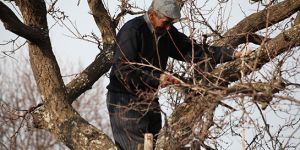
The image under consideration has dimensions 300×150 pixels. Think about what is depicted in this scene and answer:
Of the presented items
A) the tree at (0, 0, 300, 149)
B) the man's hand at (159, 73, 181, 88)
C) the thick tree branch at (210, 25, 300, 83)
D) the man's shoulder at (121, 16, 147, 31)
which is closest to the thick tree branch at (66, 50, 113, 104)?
the tree at (0, 0, 300, 149)

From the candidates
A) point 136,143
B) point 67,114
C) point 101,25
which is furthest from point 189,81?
point 101,25

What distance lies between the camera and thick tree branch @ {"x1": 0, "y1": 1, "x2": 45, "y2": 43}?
480 centimetres

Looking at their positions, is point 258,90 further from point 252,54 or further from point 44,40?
point 44,40

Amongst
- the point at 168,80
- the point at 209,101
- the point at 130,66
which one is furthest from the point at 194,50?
the point at 209,101

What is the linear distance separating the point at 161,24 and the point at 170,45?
374 millimetres

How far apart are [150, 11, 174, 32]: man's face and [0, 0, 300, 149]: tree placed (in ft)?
0.70

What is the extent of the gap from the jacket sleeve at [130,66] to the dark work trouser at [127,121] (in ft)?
0.75

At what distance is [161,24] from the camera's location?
4691mm

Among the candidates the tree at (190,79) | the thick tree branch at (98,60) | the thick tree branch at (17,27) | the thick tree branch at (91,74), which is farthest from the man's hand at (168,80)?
the thick tree branch at (91,74)

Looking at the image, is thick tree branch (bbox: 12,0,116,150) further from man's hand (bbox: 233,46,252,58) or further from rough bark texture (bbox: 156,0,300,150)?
man's hand (bbox: 233,46,252,58)

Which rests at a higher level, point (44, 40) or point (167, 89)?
point (44, 40)

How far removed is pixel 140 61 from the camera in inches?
181

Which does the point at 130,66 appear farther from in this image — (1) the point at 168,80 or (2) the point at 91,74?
(2) the point at 91,74

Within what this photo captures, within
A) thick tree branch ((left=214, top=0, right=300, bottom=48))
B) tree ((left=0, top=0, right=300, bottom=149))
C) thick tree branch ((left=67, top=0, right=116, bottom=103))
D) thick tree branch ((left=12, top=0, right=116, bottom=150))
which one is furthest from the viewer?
thick tree branch ((left=214, top=0, right=300, bottom=48))
